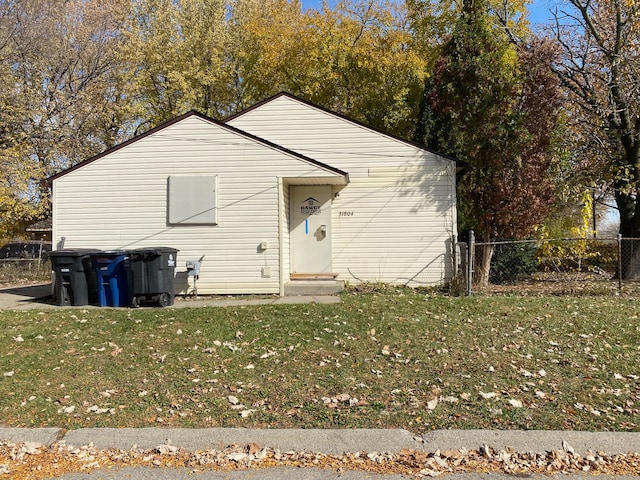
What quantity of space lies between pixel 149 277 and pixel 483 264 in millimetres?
8243

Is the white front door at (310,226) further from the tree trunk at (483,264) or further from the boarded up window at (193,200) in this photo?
the tree trunk at (483,264)

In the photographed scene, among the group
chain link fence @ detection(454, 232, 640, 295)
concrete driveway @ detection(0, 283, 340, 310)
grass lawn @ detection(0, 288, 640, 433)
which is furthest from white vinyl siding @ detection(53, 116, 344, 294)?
chain link fence @ detection(454, 232, 640, 295)

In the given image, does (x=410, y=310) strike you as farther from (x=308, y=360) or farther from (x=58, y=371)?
(x=58, y=371)

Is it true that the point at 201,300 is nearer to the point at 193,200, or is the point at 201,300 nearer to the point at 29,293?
the point at 193,200

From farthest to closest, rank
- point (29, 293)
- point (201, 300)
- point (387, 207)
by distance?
1. point (387, 207)
2. point (29, 293)
3. point (201, 300)

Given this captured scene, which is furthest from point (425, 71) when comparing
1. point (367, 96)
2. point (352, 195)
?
point (352, 195)

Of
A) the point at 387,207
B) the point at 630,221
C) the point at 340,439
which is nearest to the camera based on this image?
the point at 340,439

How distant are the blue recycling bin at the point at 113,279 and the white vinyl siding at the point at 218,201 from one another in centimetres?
122

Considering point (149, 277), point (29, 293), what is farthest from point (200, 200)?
point (29, 293)

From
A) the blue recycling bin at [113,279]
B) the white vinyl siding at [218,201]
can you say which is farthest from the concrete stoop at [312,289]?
the blue recycling bin at [113,279]

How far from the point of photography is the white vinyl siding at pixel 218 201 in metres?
11.2

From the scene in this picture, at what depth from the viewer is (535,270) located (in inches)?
637

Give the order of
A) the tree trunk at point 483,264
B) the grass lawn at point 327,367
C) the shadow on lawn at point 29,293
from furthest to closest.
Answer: the tree trunk at point 483,264, the shadow on lawn at point 29,293, the grass lawn at point 327,367

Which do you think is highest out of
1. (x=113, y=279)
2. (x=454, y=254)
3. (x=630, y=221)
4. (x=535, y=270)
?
(x=630, y=221)
